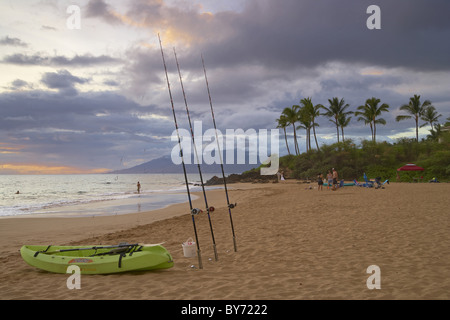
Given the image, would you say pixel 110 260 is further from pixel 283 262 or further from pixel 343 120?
pixel 343 120

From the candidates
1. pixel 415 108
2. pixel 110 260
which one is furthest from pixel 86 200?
pixel 415 108

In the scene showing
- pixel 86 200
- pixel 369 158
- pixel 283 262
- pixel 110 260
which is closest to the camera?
pixel 110 260

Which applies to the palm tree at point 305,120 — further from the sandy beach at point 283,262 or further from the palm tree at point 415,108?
the sandy beach at point 283,262

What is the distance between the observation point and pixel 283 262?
6.27 metres

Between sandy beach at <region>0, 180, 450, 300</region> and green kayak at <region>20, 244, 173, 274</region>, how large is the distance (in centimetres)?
16

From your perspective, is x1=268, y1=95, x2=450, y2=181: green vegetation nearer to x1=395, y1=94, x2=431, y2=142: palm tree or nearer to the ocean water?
x1=395, y1=94, x2=431, y2=142: palm tree

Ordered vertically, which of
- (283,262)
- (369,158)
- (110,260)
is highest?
(369,158)

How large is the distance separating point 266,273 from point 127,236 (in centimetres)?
610

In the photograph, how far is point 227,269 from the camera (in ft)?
19.8

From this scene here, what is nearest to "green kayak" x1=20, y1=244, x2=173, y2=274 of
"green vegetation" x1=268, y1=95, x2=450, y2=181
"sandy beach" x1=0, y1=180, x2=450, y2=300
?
"sandy beach" x1=0, y1=180, x2=450, y2=300

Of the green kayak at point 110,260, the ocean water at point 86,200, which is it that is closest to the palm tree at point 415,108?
the ocean water at point 86,200

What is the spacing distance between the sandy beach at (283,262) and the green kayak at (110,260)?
0.16m

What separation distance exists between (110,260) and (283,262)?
334 cm
